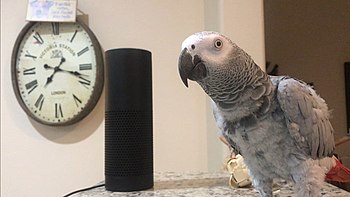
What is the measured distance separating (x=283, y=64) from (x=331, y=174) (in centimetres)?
136

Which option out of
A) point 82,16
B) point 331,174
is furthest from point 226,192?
point 82,16

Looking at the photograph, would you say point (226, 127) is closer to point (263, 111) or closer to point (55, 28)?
point (263, 111)

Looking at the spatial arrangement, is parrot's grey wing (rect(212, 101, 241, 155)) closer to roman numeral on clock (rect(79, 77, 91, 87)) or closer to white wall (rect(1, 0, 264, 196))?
white wall (rect(1, 0, 264, 196))

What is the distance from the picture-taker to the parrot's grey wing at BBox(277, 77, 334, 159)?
0.64 metres

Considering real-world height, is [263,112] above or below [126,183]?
above

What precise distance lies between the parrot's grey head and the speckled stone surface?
0.37 m

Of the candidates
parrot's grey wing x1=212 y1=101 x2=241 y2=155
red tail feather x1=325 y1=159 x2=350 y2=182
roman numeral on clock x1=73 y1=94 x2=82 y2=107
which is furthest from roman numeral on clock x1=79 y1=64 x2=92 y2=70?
red tail feather x1=325 y1=159 x2=350 y2=182

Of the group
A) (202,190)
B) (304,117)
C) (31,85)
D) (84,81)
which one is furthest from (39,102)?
(304,117)

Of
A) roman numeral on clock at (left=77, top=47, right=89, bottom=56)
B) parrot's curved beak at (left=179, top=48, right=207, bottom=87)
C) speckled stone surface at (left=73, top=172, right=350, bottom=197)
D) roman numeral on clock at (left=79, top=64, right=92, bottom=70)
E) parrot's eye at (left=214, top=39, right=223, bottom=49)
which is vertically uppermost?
roman numeral on clock at (left=77, top=47, right=89, bottom=56)

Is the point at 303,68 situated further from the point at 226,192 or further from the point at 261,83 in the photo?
the point at 261,83

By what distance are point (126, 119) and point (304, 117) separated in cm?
43

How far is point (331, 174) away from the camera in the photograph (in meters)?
0.76

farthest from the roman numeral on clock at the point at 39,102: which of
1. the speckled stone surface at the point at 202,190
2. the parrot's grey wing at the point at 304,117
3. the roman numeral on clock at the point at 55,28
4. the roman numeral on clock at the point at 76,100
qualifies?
the parrot's grey wing at the point at 304,117

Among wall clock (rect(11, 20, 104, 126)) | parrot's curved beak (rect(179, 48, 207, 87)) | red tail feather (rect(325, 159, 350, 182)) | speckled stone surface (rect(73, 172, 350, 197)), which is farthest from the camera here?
wall clock (rect(11, 20, 104, 126))
